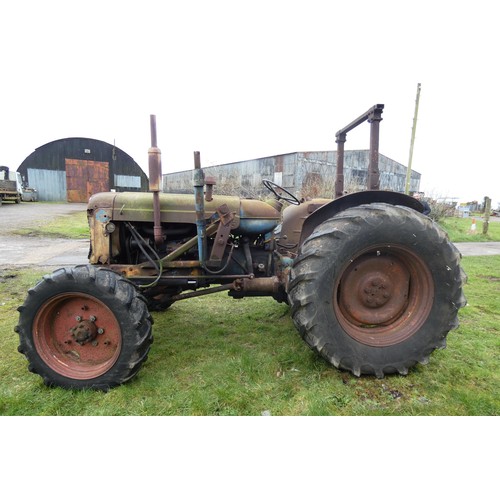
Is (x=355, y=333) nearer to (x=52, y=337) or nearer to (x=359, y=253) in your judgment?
(x=359, y=253)

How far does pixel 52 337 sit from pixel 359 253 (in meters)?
2.20

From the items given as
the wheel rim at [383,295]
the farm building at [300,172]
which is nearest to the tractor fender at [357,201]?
the wheel rim at [383,295]

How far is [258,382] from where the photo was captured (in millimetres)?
2250

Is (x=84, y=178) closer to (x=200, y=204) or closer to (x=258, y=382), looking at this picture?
(x=200, y=204)

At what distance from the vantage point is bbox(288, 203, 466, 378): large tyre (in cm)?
214

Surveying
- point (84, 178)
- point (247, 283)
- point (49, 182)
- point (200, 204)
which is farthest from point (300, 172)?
point (49, 182)

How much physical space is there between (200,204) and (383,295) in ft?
4.91

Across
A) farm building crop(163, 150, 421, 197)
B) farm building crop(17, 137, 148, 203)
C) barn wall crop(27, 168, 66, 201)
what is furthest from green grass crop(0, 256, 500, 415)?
barn wall crop(27, 168, 66, 201)

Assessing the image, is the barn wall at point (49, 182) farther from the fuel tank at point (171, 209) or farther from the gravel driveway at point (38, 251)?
the fuel tank at point (171, 209)

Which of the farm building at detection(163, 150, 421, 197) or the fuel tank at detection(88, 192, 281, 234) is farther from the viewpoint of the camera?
the farm building at detection(163, 150, 421, 197)

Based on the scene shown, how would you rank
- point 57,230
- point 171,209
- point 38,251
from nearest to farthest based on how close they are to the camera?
1. point 171,209
2. point 38,251
3. point 57,230

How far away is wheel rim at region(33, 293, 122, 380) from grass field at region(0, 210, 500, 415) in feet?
0.57

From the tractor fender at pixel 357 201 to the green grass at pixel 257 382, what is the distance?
1.09 m

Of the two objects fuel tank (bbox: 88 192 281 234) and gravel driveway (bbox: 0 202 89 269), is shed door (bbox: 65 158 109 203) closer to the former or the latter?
gravel driveway (bbox: 0 202 89 269)
